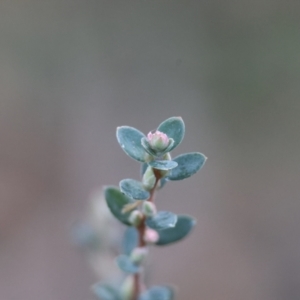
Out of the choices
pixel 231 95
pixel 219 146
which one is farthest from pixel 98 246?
pixel 231 95

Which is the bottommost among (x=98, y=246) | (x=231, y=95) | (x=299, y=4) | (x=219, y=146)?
(x=98, y=246)

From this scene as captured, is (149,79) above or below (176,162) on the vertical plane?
above

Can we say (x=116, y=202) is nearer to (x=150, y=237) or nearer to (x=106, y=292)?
(x=150, y=237)

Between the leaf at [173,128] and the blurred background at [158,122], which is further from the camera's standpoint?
the blurred background at [158,122]

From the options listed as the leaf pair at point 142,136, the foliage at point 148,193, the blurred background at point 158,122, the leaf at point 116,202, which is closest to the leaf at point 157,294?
the foliage at point 148,193

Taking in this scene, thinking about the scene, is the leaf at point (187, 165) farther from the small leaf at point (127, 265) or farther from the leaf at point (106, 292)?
the leaf at point (106, 292)

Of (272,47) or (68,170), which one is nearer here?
(68,170)

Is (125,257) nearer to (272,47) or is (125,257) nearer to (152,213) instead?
(152,213)
